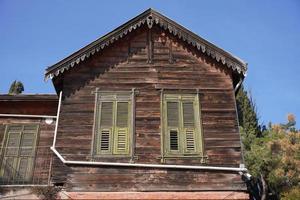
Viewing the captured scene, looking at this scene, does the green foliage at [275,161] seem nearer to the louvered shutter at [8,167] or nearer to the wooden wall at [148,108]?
the wooden wall at [148,108]

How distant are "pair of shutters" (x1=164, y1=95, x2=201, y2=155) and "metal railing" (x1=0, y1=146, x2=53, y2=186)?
14.4 ft

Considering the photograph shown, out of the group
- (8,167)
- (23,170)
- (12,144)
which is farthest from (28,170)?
(12,144)

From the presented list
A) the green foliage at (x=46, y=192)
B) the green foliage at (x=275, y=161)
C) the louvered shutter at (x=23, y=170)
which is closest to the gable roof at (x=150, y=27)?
the louvered shutter at (x=23, y=170)

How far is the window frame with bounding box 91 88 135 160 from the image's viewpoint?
11195 millimetres

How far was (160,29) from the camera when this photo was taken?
1337 cm

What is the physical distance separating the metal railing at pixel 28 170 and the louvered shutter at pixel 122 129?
280 cm

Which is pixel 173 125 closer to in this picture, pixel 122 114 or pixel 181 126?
pixel 181 126

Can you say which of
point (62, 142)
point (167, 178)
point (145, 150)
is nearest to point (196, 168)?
point (167, 178)

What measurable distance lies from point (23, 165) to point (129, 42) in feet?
19.0

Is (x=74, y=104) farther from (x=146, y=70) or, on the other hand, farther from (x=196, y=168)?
(x=196, y=168)

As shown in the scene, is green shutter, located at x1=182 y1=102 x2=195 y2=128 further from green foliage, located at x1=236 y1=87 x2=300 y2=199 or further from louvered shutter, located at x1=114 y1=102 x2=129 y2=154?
green foliage, located at x1=236 y1=87 x2=300 y2=199

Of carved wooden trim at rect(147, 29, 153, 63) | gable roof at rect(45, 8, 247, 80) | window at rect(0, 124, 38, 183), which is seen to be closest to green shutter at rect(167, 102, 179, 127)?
carved wooden trim at rect(147, 29, 153, 63)

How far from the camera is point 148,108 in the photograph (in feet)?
39.0

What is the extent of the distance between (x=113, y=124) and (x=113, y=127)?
113 mm
